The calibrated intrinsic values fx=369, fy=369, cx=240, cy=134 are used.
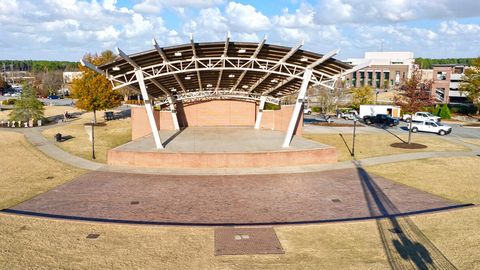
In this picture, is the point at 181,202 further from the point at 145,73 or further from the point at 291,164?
the point at 145,73

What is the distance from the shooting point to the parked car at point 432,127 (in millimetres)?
40719

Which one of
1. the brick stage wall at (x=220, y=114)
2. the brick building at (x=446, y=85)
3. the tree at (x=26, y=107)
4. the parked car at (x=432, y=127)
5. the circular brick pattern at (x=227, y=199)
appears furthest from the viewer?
the brick building at (x=446, y=85)

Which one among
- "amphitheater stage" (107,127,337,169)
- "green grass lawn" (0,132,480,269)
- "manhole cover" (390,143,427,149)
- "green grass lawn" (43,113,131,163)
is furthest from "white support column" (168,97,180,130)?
"green grass lawn" (0,132,480,269)

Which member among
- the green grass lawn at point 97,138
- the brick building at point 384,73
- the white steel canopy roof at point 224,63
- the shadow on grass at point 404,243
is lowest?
the shadow on grass at point 404,243

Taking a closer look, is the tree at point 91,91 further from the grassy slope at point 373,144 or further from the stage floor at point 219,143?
the grassy slope at point 373,144

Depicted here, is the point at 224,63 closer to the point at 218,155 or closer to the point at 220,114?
the point at 218,155

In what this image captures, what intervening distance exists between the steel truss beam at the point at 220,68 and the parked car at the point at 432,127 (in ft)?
66.1

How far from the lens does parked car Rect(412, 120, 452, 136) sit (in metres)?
40.7

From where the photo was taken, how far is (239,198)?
16953 mm

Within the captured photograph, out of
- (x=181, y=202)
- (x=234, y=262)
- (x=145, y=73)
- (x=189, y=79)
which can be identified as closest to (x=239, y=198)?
(x=181, y=202)

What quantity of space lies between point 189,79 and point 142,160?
37.0 ft

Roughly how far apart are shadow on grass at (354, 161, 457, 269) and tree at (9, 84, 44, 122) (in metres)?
43.1

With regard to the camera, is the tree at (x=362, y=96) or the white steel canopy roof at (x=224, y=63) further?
the tree at (x=362, y=96)

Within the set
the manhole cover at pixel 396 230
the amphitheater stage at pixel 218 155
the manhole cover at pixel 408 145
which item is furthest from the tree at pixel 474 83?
the manhole cover at pixel 396 230
